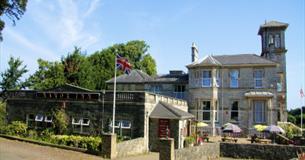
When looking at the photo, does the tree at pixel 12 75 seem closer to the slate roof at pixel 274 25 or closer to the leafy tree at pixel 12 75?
the leafy tree at pixel 12 75

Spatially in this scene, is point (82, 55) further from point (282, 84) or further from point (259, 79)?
point (282, 84)

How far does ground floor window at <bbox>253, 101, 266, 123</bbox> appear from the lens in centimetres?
3694

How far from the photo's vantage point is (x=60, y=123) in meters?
26.6

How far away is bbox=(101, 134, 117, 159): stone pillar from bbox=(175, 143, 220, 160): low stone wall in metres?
3.70

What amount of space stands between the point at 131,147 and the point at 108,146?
11.1ft

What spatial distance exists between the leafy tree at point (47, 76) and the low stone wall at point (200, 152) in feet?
Answer: 70.6

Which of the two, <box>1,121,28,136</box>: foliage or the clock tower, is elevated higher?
the clock tower

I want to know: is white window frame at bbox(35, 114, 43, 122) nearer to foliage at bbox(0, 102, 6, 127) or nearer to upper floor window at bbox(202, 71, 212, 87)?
foliage at bbox(0, 102, 6, 127)

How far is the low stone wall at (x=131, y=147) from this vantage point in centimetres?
1973

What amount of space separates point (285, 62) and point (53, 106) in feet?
99.5

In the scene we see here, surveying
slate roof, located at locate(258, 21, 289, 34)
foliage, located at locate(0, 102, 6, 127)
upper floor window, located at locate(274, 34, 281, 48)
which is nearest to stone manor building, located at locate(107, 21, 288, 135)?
upper floor window, located at locate(274, 34, 281, 48)

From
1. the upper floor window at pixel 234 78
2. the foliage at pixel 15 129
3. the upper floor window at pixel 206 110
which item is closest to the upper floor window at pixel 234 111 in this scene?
the upper floor window at pixel 234 78

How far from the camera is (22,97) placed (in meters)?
29.6

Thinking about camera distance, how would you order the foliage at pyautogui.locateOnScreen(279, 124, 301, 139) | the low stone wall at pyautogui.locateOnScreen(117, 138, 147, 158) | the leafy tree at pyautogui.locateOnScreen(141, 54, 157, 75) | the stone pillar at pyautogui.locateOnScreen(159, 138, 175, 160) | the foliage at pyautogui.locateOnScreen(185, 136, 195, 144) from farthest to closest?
the leafy tree at pyautogui.locateOnScreen(141, 54, 157, 75)
the foliage at pyautogui.locateOnScreen(279, 124, 301, 139)
the foliage at pyautogui.locateOnScreen(185, 136, 195, 144)
the low stone wall at pyautogui.locateOnScreen(117, 138, 147, 158)
the stone pillar at pyautogui.locateOnScreen(159, 138, 175, 160)
